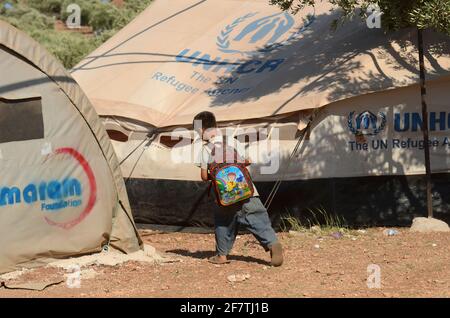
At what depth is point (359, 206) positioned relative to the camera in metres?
9.35

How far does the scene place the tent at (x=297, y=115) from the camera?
9.29 m

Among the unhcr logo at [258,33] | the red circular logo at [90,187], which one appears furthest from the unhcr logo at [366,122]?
the red circular logo at [90,187]

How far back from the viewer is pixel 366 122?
928cm

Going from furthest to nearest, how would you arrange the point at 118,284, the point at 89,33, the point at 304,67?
the point at 89,33, the point at 304,67, the point at 118,284

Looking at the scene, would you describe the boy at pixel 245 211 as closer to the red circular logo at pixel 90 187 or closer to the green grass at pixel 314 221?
the red circular logo at pixel 90 187

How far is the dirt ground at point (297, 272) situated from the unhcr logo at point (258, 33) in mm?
3107

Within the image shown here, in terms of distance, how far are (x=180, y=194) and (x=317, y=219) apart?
171 cm

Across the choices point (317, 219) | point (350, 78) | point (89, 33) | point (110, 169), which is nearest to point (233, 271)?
point (110, 169)

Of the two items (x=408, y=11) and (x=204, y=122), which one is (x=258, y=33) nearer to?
(x=408, y=11)

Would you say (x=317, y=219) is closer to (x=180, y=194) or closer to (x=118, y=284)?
(x=180, y=194)

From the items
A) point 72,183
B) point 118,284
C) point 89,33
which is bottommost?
point 118,284

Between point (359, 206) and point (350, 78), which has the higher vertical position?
point (350, 78)

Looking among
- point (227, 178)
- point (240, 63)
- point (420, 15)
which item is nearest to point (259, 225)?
point (227, 178)

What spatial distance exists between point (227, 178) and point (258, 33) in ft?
14.7
